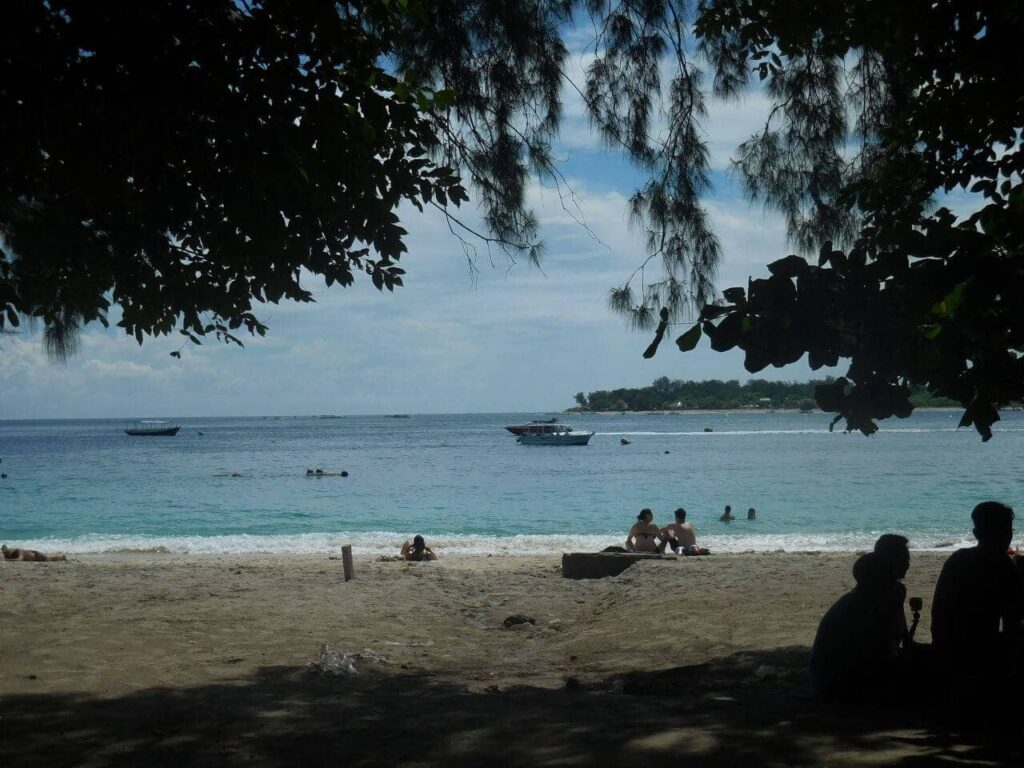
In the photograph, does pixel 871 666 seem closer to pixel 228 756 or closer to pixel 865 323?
pixel 865 323

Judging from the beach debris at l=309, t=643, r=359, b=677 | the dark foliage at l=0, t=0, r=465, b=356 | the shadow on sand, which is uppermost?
the dark foliage at l=0, t=0, r=465, b=356

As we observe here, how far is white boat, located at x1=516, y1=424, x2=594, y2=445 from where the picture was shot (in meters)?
72.4

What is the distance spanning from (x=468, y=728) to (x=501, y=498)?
105 feet

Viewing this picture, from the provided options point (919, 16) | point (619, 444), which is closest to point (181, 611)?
point (919, 16)

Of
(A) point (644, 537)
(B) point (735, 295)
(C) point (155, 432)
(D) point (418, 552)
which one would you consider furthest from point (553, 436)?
(B) point (735, 295)

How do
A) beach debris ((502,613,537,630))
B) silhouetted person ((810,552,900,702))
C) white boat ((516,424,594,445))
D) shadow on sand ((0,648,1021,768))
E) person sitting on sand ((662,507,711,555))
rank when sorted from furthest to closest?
white boat ((516,424,594,445)) < person sitting on sand ((662,507,711,555)) < beach debris ((502,613,537,630)) < silhouetted person ((810,552,900,702)) < shadow on sand ((0,648,1021,768))

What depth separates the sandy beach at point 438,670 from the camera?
407cm

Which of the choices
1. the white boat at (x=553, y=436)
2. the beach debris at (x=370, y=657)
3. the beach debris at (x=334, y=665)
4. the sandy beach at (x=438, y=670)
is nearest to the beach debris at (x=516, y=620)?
the sandy beach at (x=438, y=670)

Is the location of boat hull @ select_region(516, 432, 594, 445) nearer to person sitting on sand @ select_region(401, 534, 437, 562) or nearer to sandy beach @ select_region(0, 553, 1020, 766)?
person sitting on sand @ select_region(401, 534, 437, 562)

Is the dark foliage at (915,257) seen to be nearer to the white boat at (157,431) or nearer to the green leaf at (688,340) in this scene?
the green leaf at (688,340)

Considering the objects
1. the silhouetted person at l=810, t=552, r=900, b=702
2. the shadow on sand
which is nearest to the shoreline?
the shadow on sand

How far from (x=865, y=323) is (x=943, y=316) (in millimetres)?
292

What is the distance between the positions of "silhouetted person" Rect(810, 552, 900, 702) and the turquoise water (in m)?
16.7

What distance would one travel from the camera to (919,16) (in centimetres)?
465
